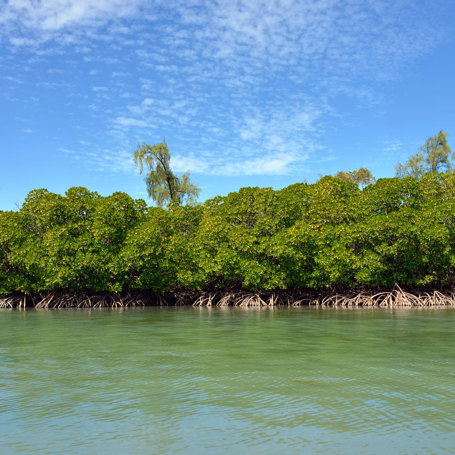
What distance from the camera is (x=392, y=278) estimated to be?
24578mm

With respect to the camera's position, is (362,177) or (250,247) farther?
(362,177)

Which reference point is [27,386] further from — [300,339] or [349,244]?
[349,244]

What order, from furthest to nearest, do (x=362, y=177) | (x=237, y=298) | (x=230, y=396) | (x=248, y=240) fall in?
(x=362, y=177)
(x=237, y=298)
(x=248, y=240)
(x=230, y=396)

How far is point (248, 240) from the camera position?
80.3 ft

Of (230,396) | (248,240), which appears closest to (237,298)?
(248,240)

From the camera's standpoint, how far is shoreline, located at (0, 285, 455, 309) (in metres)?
23.9

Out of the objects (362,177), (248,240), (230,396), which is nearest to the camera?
(230,396)

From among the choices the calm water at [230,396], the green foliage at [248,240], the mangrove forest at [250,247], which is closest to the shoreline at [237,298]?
the mangrove forest at [250,247]

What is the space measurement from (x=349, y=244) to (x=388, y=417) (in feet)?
64.6

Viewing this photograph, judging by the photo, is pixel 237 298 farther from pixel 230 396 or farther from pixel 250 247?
pixel 230 396

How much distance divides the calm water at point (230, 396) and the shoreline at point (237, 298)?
525 inches

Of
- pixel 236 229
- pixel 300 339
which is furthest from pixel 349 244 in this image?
pixel 300 339

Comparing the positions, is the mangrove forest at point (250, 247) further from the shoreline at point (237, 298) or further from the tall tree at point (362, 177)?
the tall tree at point (362, 177)

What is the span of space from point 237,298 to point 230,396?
67.9ft
